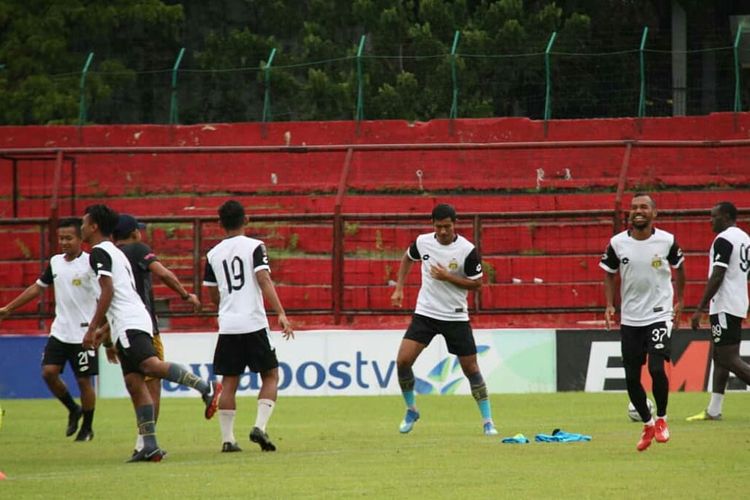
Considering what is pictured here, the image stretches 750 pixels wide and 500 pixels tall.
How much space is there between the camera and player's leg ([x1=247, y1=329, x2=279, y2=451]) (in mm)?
12250

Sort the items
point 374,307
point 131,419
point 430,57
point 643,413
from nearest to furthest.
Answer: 1. point 643,413
2. point 131,419
3. point 374,307
4. point 430,57

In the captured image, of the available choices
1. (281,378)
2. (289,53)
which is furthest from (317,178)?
(281,378)

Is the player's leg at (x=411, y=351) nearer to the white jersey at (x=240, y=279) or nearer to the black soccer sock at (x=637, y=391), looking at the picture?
the white jersey at (x=240, y=279)

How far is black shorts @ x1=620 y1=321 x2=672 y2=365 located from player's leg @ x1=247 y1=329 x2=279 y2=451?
299 centimetres

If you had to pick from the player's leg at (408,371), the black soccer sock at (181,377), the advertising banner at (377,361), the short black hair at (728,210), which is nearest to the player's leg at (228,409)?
the black soccer sock at (181,377)

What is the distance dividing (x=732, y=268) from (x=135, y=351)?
6.59 meters

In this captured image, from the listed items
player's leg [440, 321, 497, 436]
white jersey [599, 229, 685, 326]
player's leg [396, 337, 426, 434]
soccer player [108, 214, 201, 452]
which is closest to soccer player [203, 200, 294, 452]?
soccer player [108, 214, 201, 452]

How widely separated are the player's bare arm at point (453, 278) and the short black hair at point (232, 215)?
7.35 feet

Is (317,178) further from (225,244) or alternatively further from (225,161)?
(225,244)

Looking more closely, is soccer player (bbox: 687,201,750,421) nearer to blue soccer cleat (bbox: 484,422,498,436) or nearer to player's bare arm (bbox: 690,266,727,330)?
player's bare arm (bbox: 690,266,727,330)

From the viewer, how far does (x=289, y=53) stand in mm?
33062

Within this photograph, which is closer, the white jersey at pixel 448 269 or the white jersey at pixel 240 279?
the white jersey at pixel 240 279

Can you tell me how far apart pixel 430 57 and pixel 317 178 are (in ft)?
10.4

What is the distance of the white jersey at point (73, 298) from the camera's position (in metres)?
14.8
